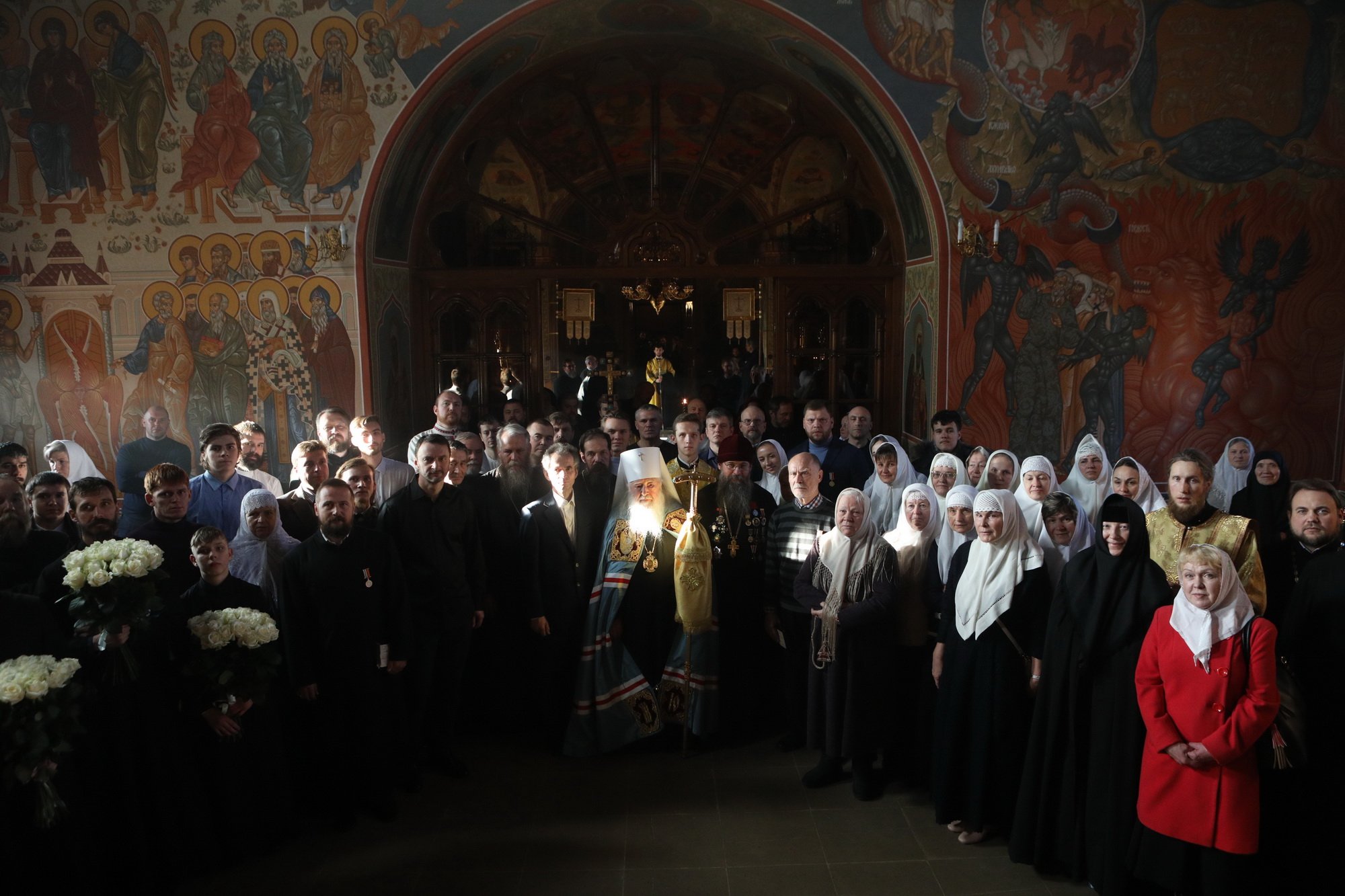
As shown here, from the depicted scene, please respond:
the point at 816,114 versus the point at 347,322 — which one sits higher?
the point at 816,114

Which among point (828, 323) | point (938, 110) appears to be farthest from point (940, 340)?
point (938, 110)

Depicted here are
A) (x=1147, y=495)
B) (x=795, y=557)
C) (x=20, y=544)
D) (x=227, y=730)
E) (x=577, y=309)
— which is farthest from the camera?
(x=577, y=309)

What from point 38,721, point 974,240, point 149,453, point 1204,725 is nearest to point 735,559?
point 1204,725

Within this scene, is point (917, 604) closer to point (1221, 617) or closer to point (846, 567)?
point (846, 567)

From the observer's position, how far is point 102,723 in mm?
4238

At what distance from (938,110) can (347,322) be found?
254 inches

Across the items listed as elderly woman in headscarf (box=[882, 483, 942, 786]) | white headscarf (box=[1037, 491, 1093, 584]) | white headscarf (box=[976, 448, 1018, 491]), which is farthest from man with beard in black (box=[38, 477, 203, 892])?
white headscarf (box=[976, 448, 1018, 491])

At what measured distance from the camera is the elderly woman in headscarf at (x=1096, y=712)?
4.23 m

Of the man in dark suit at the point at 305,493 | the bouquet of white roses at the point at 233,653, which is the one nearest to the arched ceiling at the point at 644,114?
the man in dark suit at the point at 305,493

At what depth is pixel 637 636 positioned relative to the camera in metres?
6.16

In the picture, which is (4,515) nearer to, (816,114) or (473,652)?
(473,652)

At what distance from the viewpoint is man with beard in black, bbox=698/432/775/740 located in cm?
611

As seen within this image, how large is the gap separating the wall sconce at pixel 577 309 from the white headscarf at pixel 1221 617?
28.4ft

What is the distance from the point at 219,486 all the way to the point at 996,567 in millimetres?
4828
